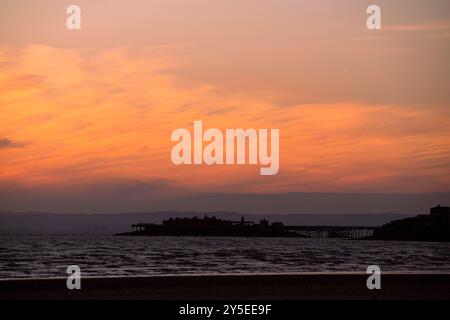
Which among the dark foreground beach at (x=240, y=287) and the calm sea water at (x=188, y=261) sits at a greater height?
the dark foreground beach at (x=240, y=287)

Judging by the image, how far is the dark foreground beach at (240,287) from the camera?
14016mm

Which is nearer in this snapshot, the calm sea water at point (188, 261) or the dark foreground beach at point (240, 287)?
the dark foreground beach at point (240, 287)

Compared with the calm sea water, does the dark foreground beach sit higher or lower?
higher

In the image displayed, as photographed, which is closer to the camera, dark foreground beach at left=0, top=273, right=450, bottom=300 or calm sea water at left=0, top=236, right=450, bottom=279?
dark foreground beach at left=0, top=273, right=450, bottom=300

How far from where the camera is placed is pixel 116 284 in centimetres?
1548

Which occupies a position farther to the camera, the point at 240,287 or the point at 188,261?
the point at 188,261

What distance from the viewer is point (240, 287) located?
611 inches

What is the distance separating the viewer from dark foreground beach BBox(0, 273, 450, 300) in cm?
1402

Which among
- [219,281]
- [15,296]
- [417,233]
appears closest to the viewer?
[15,296]
